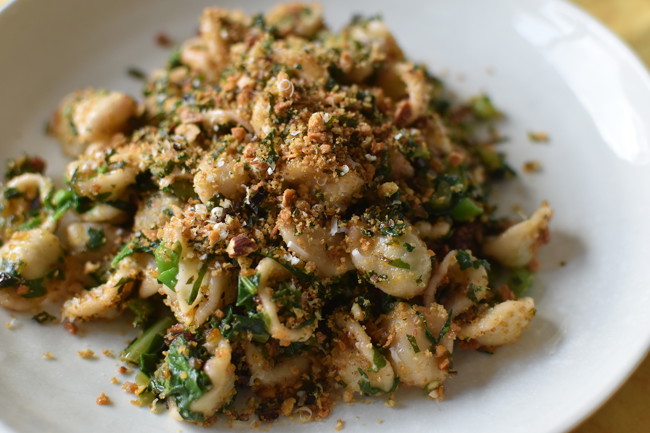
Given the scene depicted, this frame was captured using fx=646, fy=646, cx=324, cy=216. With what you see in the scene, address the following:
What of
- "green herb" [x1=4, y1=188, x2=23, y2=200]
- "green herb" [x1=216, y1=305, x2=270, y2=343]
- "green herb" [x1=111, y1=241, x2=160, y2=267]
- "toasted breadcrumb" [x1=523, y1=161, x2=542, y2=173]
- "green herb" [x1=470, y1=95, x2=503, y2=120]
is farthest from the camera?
"green herb" [x1=470, y1=95, x2=503, y2=120]

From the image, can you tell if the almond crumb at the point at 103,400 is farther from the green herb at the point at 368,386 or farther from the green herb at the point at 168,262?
the green herb at the point at 368,386

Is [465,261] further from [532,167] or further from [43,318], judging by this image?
[43,318]

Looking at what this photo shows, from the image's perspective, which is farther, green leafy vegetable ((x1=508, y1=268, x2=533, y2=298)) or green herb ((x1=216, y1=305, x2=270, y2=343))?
green leafy vegetable ((x1=508, y1=268, x2=533, y2=298))

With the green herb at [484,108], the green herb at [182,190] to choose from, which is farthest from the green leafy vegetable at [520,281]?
the green herb at [182,190]

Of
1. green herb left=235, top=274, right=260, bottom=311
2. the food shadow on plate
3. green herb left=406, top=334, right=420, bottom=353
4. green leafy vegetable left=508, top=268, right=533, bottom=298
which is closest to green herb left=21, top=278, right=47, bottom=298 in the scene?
green herb left=235, top=274, right=260, bottom=311

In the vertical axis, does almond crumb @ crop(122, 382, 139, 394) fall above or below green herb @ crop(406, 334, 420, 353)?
above

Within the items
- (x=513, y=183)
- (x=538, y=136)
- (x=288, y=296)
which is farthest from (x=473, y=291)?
(x=538, y=136)

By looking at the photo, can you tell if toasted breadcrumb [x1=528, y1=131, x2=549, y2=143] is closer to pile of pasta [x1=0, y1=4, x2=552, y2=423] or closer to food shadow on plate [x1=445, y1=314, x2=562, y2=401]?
pile of pasta [x1=0, y1=4, x2=552, y2=423]
